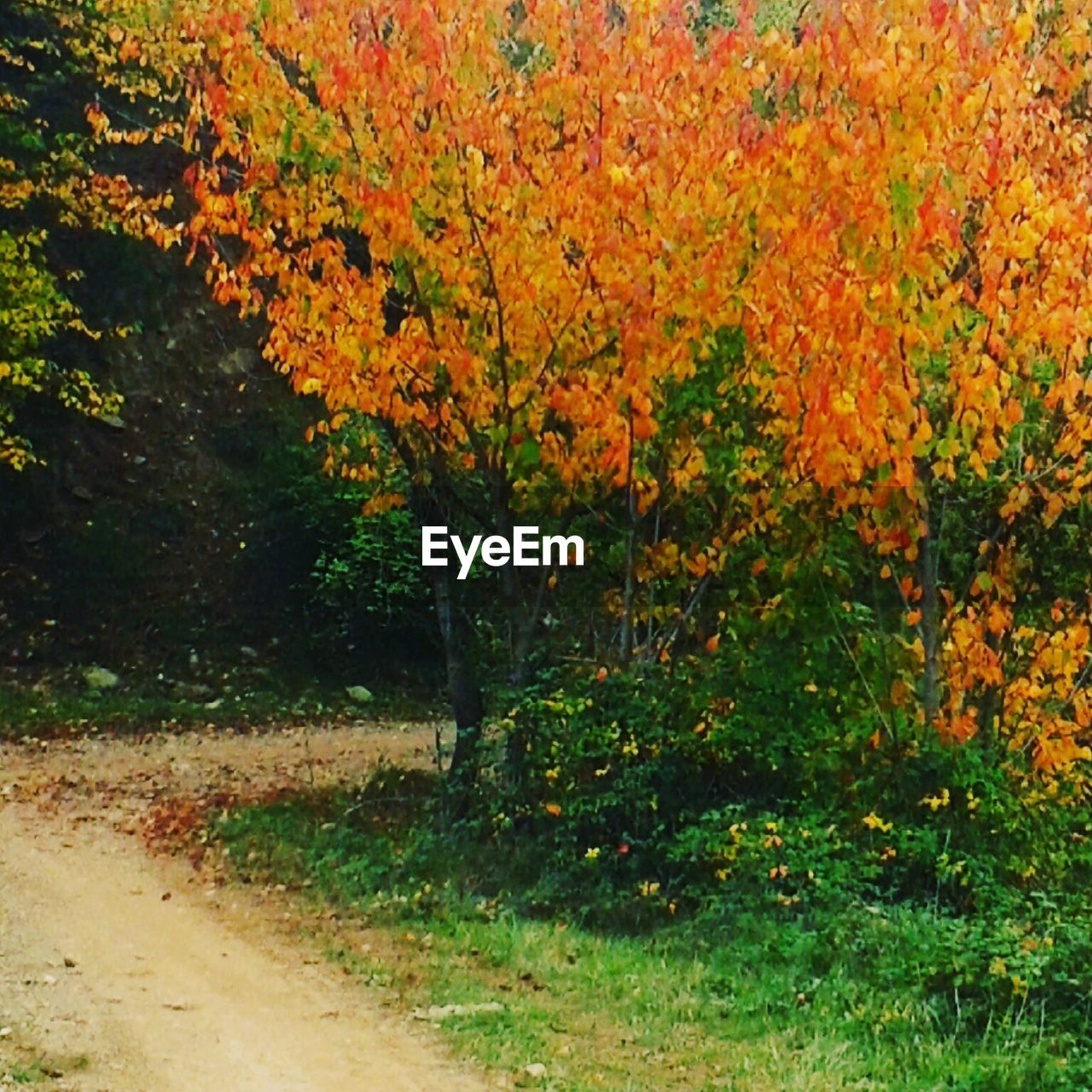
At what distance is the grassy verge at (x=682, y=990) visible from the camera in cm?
611

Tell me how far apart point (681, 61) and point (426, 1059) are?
5.57m

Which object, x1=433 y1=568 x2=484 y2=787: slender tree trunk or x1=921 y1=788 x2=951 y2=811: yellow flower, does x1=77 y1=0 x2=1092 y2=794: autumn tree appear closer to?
x1=921 y1=788 x2=951 y2=811: yellow flower

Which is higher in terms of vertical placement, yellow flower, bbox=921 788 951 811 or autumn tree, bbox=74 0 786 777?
autumn tree, bbox=74 0 786 777

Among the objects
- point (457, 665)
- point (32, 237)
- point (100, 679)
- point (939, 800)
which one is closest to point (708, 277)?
point (939, 800)

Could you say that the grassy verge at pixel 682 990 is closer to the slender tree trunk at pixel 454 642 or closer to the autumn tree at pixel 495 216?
the slender tree trunk at pixel 454 642

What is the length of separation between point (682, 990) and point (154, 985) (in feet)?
8.65

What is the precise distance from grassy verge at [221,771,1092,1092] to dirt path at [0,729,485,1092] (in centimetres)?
37

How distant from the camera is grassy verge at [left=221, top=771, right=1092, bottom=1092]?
611 centimetres

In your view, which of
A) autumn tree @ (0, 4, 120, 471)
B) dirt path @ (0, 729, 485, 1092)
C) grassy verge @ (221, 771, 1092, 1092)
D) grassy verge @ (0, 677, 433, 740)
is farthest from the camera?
autumn tree @ (0, 4, 120, 471)

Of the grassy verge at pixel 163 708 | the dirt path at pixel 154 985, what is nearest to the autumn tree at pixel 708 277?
the dirt path at pixel 154 985

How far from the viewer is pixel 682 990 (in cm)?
715

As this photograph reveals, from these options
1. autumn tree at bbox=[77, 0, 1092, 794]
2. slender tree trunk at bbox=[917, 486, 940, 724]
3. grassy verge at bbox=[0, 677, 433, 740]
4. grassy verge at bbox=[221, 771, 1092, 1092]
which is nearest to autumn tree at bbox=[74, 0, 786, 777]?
autumn tree at bbox=[77, 0, 1092, 794]

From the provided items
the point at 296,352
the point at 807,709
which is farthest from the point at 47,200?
the point at 807,709

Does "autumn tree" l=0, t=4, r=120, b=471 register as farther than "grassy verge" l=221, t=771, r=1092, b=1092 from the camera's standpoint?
Yes
